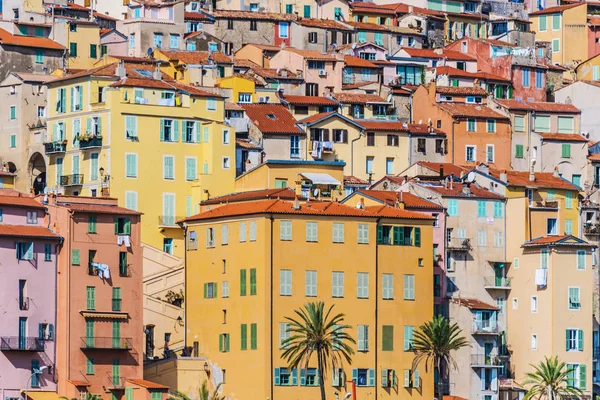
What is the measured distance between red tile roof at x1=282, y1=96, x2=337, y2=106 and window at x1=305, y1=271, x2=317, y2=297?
27808mm

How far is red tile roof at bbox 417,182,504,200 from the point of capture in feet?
370

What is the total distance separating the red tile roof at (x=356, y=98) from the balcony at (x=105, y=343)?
35633mm

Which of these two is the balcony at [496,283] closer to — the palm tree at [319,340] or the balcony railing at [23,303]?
the palm tree at [319,340]

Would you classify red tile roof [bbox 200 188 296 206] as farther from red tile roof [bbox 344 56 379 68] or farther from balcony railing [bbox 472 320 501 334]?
red tile roof [bbox 344 56 379 68]

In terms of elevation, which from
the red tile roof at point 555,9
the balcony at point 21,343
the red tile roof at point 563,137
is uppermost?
the red tile roof at point 555,9

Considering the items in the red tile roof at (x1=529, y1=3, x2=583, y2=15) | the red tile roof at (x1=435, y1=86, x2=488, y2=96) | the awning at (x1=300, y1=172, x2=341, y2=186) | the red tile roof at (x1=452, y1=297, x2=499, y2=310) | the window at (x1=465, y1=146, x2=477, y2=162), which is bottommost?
the red tile roof at (x1=452, y1=297, x2=499, y2=310)

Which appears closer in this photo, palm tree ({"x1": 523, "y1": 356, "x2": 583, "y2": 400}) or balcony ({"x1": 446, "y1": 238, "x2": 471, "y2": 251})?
palm tree ({"x1": 523, "y1": 356, "x2": 583, "y2": 400})

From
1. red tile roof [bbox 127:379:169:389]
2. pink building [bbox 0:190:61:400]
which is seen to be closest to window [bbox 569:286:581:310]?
red tile roof [bbox 127:379:169:389]

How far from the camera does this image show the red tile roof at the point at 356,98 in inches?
5049

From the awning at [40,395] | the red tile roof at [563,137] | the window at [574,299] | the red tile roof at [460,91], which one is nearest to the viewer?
the awning at [40,395]

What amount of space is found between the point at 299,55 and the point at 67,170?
81.2ft

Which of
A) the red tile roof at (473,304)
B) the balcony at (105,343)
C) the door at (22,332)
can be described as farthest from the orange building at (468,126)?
the door at (22,332)

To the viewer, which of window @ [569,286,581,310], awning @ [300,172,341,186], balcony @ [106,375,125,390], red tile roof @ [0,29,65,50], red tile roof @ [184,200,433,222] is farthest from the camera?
red tile roof @ [0,29,65,50]

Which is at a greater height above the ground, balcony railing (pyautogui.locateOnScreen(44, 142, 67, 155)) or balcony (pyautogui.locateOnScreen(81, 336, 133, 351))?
balcony railing (pyautogui.locateOnScreen(44, 142, 67, 155))
